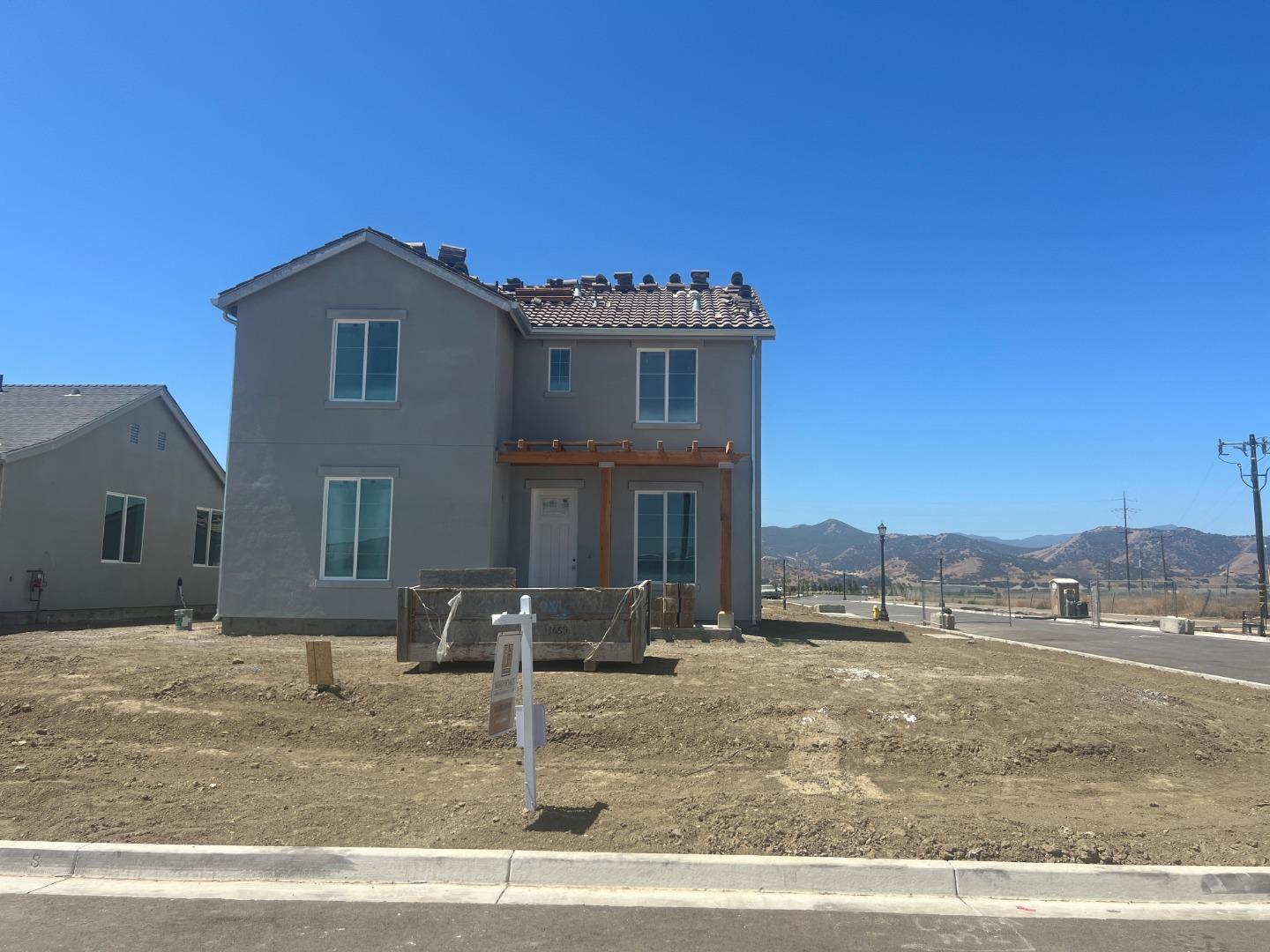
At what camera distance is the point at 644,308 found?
62.6 feet

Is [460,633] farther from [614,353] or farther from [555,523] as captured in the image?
[614,353]

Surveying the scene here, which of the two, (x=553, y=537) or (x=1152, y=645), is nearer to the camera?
(x=553, y=537)

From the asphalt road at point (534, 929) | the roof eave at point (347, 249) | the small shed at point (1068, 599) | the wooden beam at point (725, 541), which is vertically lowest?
the asphalt road at point (534, 929)

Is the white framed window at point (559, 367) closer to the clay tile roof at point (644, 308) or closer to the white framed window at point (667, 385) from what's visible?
the clay tile roof at point (644, 308)

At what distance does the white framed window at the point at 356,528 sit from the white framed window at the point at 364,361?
155 cm

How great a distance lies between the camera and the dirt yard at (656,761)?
6.32m

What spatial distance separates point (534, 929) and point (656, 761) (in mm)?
3133

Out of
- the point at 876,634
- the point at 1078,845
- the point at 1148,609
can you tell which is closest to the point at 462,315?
the point at 876,634

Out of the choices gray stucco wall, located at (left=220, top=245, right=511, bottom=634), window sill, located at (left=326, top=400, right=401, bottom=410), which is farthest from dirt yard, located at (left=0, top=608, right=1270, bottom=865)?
window sill, located at (left=326, top=400, right=401, bottom=410)

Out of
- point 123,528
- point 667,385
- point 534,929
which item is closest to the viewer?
point 534,929

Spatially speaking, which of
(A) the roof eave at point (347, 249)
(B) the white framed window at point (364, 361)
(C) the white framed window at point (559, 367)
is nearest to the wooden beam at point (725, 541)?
(C) the white framed window at point (559, 367)

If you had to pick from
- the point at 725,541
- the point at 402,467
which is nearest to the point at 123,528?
the point at 402,467

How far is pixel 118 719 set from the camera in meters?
8.80

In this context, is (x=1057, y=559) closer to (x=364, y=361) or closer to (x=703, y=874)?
(x=364, y=361)
